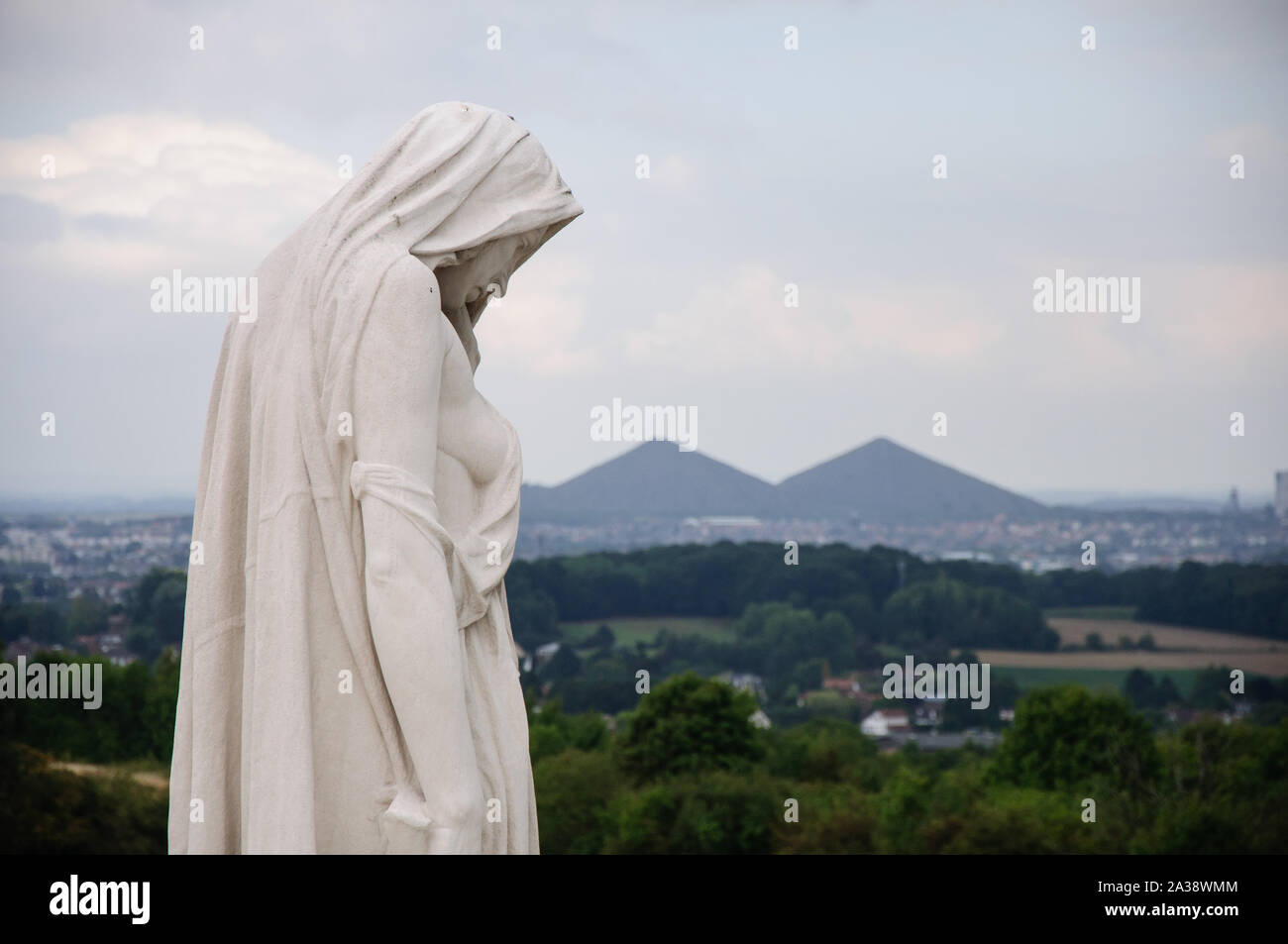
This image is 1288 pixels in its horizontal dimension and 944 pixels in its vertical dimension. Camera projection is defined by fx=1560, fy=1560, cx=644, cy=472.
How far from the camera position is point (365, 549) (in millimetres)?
5824

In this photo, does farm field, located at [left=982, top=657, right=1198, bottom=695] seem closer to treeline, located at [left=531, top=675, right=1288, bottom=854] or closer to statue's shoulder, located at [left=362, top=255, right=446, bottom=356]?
treeline, located at [left=531, top=675, right=1288, bottom=854]

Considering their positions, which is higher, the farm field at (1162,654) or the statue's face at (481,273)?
the statue's face at (481,273)

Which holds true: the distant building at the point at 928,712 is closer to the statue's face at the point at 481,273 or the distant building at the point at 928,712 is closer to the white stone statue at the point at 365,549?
the statue's face at the point at 481,273

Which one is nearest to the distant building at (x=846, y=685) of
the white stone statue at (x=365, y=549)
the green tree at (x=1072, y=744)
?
the green tree at (x=1072, y=744)

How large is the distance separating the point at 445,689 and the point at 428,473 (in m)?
0.81

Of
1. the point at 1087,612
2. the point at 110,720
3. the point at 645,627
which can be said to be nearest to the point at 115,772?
the point at 110,720

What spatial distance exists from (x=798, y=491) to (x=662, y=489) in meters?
9.07

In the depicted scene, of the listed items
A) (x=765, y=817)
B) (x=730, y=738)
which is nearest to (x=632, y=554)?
(x=730, y=738)

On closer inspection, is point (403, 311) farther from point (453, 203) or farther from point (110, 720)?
point (110, 720)

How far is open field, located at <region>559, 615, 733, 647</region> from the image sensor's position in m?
89.6

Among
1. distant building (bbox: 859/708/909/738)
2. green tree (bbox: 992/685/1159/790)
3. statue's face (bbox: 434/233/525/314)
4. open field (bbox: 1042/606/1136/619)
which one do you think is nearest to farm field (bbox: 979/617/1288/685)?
open field (bbox: 1042/606/1136/619)

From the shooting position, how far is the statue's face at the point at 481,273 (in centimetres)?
624
